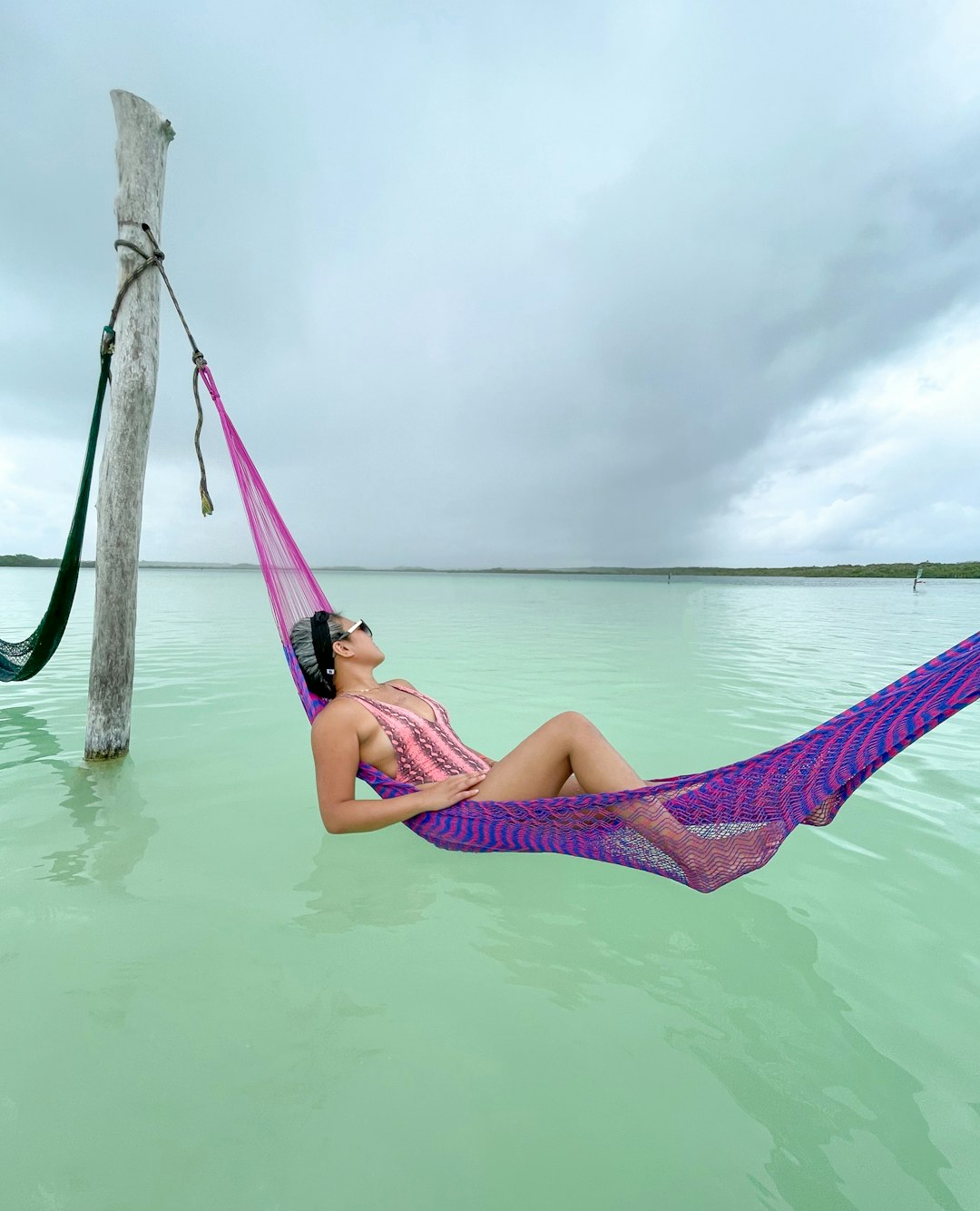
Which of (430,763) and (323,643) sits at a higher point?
(323,643)

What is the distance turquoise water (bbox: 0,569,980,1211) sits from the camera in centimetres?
112

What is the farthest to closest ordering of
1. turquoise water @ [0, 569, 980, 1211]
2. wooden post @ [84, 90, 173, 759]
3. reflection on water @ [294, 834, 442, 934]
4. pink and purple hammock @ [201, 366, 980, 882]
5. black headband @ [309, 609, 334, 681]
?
1. wooden post @ [84, 90, 173, 759]
2. black headband @ [309, 609, 334, 681]
3. reflection on water @ [294, 834, 442, 934]
4. pink and purple hammock @ [201, 366, 980, 882]
5. turquoise water @ [0, 569, 980, 1211]

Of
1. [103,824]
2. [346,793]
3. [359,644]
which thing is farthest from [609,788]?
[103,824]

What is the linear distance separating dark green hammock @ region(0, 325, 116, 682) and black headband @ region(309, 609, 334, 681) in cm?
162

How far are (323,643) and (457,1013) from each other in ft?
4.17

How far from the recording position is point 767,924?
6.27 feet

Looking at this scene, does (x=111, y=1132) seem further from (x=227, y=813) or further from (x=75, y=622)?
(x=75, y=622)

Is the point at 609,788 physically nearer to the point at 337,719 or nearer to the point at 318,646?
the point at 337,719

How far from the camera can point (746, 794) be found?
168 cm

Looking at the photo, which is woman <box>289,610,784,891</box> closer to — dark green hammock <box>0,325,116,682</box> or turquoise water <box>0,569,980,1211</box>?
turquoise water <box>0,569,980,1211</box>

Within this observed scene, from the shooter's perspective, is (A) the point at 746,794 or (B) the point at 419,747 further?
(B) the point at 419,747

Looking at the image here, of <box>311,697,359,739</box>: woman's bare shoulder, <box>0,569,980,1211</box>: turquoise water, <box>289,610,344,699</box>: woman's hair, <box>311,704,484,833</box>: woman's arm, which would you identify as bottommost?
<box>0,569,980,1211</box>: turquoise water

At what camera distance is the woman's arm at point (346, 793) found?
200 cm

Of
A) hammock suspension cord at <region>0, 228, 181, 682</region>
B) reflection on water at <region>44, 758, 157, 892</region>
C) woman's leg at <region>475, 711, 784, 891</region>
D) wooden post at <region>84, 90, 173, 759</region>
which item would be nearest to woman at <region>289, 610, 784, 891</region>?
woman's leg at <region>475, 711, 784, 891</region>
